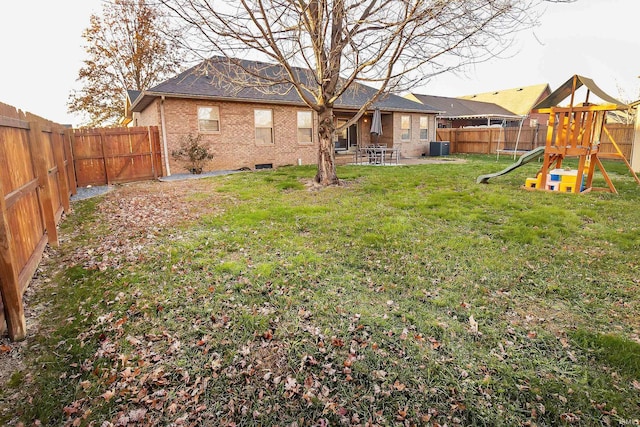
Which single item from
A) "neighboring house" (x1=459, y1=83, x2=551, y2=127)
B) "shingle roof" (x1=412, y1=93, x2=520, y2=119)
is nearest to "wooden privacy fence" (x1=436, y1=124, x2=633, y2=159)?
"shingle roof" (x1=412, y1=93, x2=520, y2=119)

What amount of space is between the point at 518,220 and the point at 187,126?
1143cm

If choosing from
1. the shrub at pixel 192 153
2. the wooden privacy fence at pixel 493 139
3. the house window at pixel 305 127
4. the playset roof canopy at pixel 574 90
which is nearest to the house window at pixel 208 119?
the shrub at pixel 192 153

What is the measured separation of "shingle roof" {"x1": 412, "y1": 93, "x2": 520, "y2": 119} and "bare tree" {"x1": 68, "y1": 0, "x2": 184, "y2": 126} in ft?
70.3

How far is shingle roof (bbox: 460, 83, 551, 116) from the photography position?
33281mm

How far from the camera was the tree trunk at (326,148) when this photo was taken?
920 centimetres

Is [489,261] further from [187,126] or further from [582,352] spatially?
[187,126]

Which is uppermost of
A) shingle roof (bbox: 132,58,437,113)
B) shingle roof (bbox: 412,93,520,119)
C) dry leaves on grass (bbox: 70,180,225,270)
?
shingle roof (bbox: 412,93,520,119)

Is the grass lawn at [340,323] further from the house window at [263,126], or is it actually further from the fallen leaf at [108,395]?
the house window at [263,126]

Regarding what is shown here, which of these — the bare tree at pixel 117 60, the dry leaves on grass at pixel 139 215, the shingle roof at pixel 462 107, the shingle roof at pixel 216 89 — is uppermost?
the bare tree at pixel 117 60

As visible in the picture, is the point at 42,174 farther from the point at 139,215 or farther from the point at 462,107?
the point at 462,107

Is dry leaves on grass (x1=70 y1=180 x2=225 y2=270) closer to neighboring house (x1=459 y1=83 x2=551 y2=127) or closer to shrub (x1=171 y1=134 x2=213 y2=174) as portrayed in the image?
shrub (x1=171 y1=134 x2=213 y2=174)

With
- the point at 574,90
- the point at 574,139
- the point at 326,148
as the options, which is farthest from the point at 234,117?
the point at 574,139

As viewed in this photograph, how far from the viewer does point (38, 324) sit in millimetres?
3258

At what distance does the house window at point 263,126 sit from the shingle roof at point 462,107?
19168mm
